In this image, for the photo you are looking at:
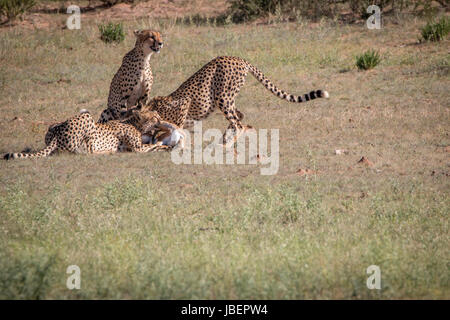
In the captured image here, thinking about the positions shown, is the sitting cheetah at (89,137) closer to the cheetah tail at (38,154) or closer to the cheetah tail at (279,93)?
the cheetah tail at (38,154)

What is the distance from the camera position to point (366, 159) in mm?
7660

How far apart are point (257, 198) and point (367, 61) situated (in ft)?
20.3

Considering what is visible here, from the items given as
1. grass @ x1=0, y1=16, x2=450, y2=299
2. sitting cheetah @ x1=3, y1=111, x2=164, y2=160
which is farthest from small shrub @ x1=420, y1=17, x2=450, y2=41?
sitting cheetah @ x1=3, y1=111, x2=164, y2=160

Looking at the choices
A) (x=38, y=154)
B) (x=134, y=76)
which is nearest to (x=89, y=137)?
(x=38, y=154)

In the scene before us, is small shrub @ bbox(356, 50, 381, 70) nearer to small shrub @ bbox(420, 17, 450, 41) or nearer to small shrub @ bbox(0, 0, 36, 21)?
small shrub @ bbox(420, 17, 450, 41)

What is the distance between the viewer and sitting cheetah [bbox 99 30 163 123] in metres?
9.23

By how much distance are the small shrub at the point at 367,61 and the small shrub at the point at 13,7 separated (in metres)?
8.35

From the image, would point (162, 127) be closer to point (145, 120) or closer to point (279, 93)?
point (145, 120)

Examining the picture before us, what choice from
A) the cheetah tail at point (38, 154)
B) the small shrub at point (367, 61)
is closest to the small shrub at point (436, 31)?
the small shrub at point (367, 61)

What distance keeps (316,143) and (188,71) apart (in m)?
4.55

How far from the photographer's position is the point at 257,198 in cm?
638

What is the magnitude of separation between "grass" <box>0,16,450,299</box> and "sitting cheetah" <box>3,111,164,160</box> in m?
0.18

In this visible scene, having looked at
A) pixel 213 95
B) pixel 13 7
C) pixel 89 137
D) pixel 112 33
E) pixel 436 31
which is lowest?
pixel 89 137
